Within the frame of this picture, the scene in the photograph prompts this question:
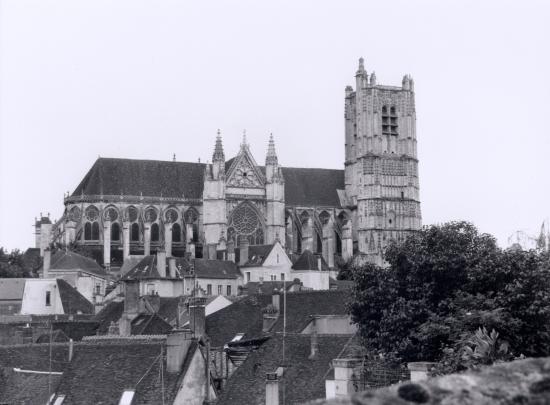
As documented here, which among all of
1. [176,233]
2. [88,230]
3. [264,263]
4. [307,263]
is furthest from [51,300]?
[176,233]

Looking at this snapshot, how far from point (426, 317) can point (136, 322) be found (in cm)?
2194

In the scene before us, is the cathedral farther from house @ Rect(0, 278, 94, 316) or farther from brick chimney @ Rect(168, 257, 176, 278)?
house @ Rect(0, 278, 94, 316)

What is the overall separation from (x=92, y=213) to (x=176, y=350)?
348 feet

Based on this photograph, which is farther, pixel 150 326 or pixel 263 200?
pixel 263 200

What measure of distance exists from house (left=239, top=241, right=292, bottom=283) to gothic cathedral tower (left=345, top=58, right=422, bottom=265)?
2355 cm

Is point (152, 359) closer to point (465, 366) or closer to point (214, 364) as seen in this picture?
point (214, 364)

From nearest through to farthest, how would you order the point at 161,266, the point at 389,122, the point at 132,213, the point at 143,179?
the point at 161,266 → the point at 132,213 → the point at 143,179 → the point at 389,122

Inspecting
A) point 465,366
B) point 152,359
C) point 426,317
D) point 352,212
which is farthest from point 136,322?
point 352,212

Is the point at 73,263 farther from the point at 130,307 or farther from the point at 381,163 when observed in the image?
the point at 130,307

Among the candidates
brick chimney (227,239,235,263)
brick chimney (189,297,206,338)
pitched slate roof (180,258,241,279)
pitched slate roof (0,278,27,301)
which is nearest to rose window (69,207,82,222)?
brick chimney (227,239,235,263)

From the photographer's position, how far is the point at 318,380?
1152 inches

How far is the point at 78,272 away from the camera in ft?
355

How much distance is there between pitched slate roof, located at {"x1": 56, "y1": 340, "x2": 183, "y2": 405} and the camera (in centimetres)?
3052

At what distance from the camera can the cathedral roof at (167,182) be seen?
139 meters
